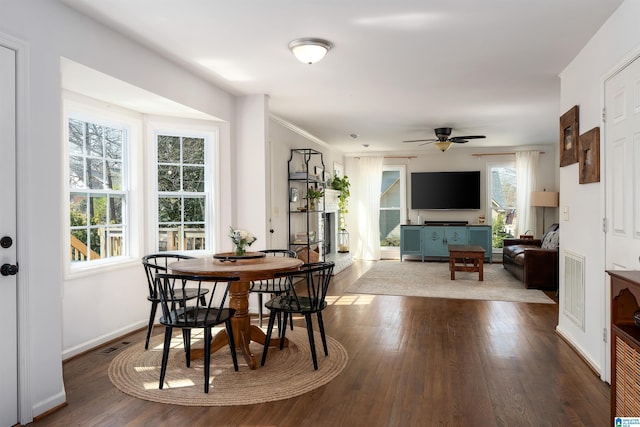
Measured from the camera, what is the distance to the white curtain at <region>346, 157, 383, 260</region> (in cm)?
1004

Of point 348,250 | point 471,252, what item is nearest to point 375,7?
point 471,252

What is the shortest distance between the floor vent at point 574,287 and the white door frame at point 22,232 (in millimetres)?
3868

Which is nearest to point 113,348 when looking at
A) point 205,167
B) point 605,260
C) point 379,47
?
point 205,167

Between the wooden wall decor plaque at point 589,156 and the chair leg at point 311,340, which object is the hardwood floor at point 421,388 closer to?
the chair leg at point 311,340

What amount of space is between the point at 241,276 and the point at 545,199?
7259 millimetres

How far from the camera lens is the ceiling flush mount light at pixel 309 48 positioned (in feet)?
11.2

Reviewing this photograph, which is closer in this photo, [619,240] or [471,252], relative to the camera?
[619,240]

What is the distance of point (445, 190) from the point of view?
9695mm

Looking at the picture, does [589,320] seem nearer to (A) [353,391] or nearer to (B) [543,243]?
(A) [353,391]

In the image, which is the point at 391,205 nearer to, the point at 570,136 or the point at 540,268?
the point at 540,268

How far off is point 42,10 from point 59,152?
833mm

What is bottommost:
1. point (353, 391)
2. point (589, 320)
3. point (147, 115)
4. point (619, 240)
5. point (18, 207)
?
point (353, 391)

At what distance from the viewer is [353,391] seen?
9.41ft

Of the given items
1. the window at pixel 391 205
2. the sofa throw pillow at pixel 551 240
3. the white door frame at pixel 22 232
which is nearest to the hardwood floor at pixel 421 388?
the white door frame at pixel 22 232
